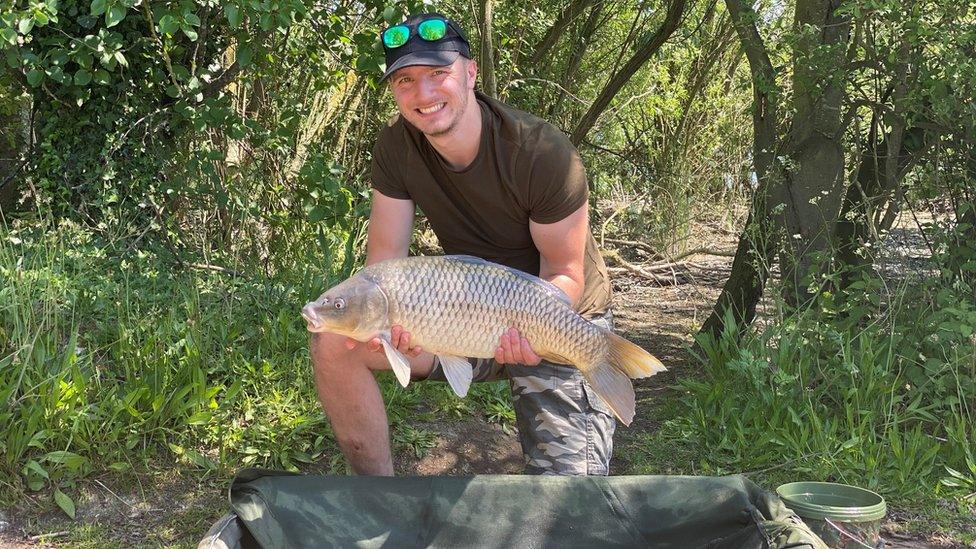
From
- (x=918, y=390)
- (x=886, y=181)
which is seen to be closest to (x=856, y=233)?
(x=886, y=181)

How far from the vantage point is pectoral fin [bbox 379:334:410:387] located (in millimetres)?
1826

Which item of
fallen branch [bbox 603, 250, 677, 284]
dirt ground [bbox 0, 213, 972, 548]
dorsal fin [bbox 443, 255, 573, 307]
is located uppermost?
dorsal fin [bbox 443, 255, 573, 307]

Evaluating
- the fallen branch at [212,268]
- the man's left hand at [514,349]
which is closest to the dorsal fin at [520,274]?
the man's left hand at [514,349]

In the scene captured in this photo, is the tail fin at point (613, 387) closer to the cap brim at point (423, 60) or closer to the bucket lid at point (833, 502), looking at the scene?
the bucket lid at point (833, 502)

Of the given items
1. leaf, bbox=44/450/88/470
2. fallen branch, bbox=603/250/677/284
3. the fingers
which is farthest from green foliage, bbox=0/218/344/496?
fallen branch, bbox=603/250/677/284

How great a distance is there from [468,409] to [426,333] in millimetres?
1327

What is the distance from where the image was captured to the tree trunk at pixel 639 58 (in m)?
4.55

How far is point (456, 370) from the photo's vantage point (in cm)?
191

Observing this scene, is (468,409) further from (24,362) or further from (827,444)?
(24,362)

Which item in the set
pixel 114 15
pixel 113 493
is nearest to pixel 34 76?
pixel 114 15

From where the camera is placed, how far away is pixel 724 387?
306 centimetres

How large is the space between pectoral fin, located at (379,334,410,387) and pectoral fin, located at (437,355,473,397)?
0.09 meters

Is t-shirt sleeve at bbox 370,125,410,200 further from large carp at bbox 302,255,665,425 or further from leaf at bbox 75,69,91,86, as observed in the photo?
leaf at bbox 75,69,91,86

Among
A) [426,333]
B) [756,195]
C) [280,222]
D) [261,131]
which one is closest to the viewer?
[426,333]
